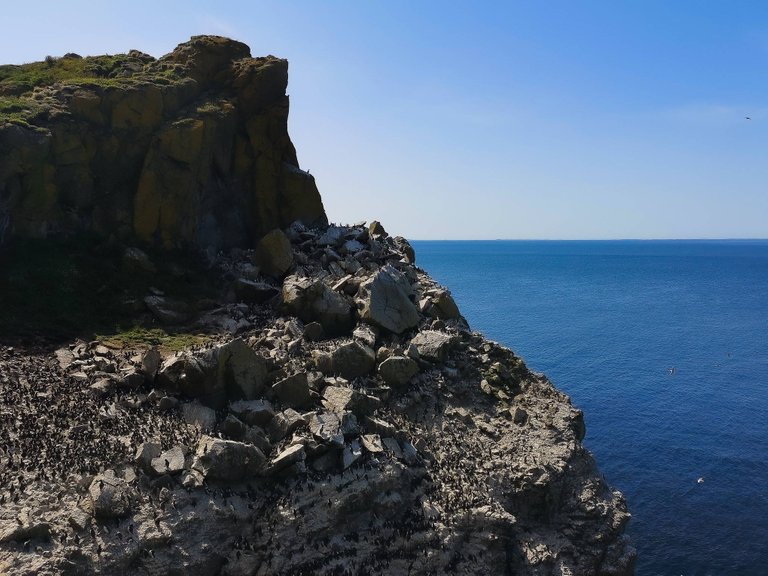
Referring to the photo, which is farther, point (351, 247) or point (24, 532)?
point (351, 247)

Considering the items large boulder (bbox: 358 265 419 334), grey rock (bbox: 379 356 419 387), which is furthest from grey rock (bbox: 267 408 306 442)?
large boulder (bbox: 358 265 419 334)

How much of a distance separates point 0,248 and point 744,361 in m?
82.0

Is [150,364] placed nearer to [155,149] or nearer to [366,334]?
[366,334]

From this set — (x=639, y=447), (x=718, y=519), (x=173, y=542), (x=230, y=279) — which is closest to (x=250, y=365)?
(x=173, y=542)

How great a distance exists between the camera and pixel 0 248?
31359 millimetres

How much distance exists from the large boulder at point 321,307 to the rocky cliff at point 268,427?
0.12m

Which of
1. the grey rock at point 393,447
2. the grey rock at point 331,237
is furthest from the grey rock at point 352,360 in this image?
the grey rock at point 331,237

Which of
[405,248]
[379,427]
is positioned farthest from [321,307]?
[405,248]

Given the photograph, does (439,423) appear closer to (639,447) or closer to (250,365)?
(250,365)

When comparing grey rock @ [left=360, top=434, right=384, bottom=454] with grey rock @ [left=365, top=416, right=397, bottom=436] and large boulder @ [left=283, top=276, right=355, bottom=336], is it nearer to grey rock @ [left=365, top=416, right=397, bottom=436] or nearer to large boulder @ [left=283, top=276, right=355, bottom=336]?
grey rock @ [left=365, top=416, right=397, bottom=436]

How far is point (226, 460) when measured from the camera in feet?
72.3

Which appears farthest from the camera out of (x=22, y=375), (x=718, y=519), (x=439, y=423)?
(x=718, y=519)

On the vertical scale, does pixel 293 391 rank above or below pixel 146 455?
above

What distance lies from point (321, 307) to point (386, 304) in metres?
3.70
